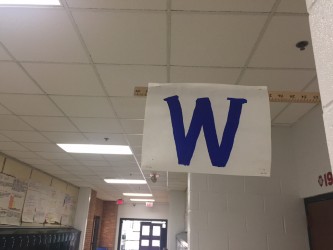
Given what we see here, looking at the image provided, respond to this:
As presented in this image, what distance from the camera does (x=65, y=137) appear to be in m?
4.67

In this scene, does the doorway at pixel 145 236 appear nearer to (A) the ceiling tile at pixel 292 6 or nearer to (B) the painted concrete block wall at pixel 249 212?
(B) the painted concrete block wall at pixel 249 212

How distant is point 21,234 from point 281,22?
6.76m

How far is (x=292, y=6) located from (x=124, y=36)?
3.97ft

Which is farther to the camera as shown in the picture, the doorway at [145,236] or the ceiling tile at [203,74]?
the doorway at [145,236]

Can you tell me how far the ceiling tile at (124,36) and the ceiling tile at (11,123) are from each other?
2.14m

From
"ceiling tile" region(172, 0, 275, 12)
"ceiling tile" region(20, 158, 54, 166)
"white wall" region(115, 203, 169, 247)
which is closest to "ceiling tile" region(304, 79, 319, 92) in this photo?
"ceiling tile" region(172, 0, 275, 12)

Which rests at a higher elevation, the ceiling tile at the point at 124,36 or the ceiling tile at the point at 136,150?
the ceiling tile at the point at 124,36

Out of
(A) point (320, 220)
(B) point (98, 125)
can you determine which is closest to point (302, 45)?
(A) point (320, 220)

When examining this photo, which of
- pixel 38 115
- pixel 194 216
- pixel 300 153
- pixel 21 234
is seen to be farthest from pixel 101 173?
pixel 300 153

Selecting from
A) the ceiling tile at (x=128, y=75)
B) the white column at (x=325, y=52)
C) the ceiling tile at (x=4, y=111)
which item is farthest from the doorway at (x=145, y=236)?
the white column at (x=325, y=52)

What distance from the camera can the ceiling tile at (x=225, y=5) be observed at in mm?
1816

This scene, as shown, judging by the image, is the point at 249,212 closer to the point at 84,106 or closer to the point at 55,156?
the point at 84,106

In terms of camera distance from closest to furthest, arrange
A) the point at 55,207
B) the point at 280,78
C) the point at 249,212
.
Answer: the point at 280,78 < the point at 249,212 < the point at 55,207

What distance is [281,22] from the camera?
1965mm
